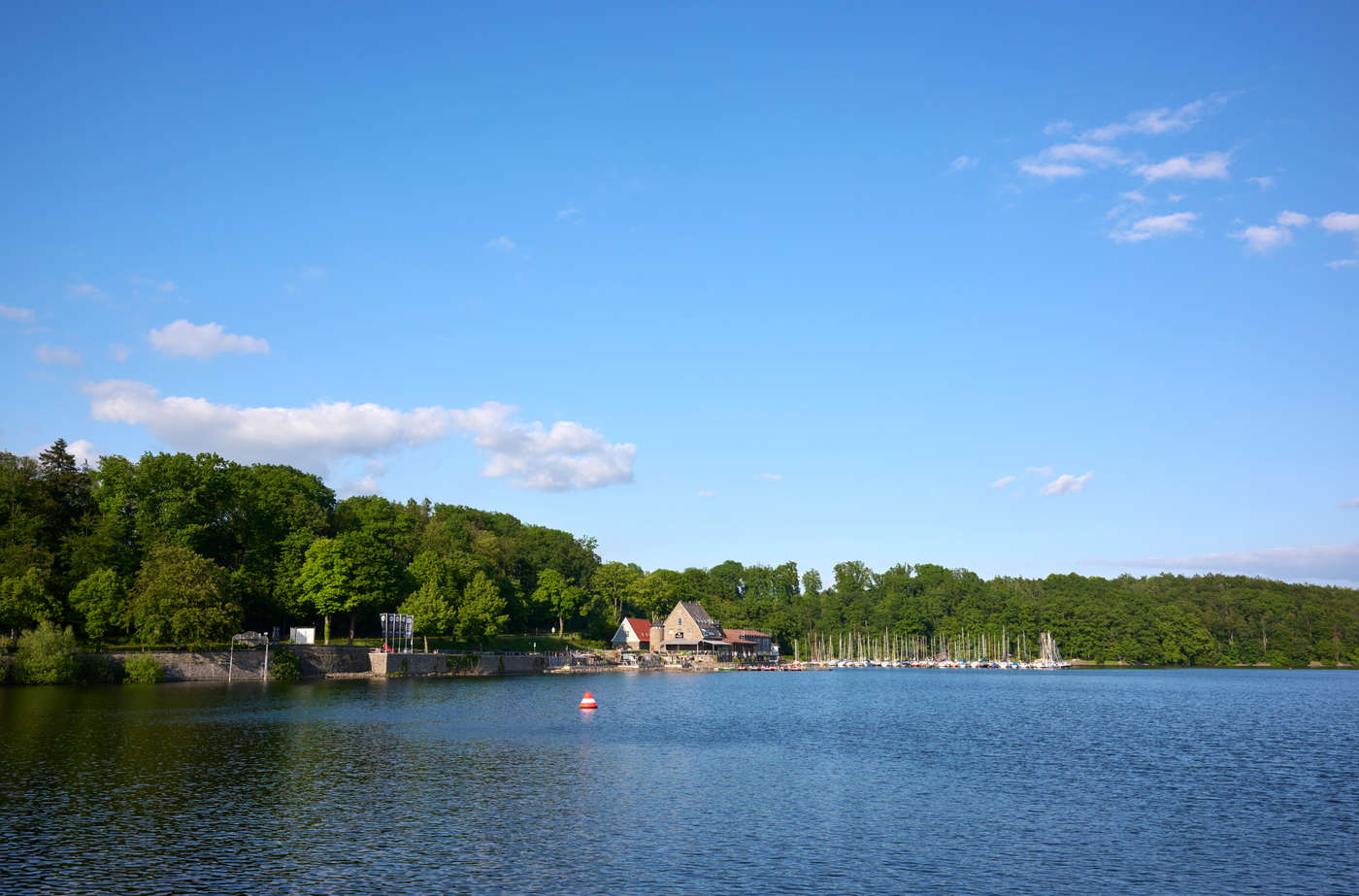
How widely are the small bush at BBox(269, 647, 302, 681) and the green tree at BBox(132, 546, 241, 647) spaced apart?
5.32m

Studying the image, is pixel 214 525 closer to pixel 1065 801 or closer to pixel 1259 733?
pixel 1065 801

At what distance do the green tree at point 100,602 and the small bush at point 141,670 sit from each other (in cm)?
499

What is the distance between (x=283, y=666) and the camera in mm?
91125

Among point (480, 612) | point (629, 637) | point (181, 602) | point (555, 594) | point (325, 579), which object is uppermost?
point (325, 579)

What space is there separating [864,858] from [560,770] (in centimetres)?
1791

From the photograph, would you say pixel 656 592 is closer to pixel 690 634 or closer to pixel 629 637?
pixel 690 634

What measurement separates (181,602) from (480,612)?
41.6 metres

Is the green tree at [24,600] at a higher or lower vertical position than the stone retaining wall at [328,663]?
higher

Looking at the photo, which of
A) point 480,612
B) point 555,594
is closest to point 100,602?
point 480,612

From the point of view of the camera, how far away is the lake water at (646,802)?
949 inches

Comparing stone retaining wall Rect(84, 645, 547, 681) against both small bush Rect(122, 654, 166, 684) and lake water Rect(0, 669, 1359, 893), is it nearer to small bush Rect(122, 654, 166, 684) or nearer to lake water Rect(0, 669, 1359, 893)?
small bush Rect(122, 654, 166, 684)

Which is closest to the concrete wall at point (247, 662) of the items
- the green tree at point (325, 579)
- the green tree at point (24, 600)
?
the green tree at point (325, 579)

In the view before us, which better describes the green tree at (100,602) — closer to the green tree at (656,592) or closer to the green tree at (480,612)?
the green tree at (480,612)

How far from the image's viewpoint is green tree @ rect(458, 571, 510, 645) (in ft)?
385
